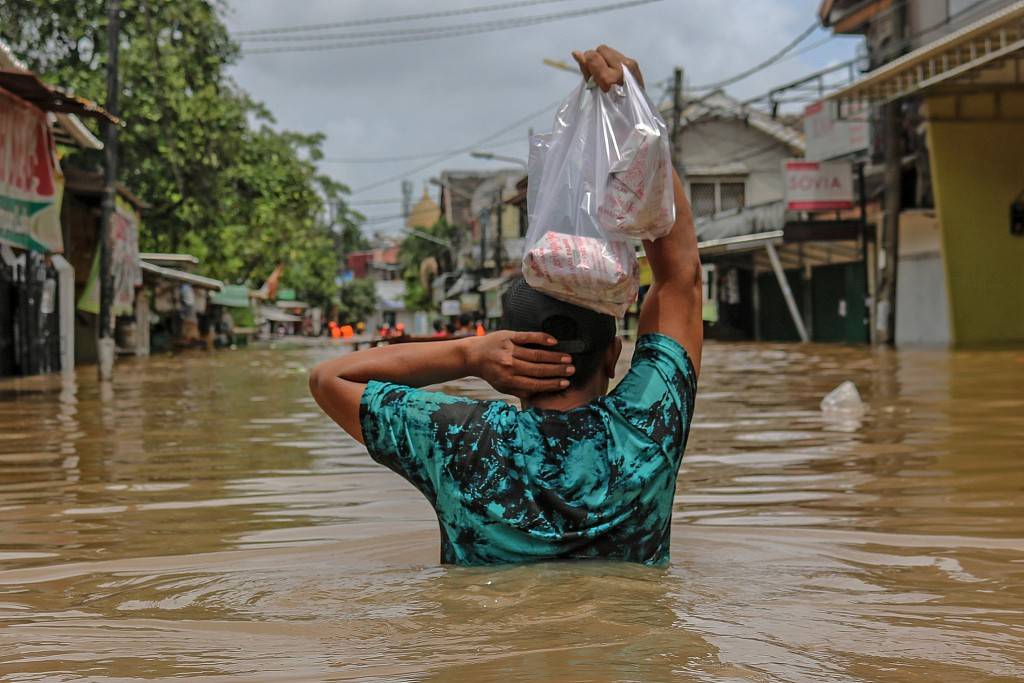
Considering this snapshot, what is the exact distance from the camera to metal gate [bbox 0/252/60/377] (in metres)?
20.5

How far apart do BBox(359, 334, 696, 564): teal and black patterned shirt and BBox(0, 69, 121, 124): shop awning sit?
12512 millimetres

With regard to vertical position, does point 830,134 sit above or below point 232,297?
above

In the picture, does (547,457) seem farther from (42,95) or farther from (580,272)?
(42,95)

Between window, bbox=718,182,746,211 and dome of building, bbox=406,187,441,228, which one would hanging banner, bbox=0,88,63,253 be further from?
dome of building, bbox=406,187,441,228

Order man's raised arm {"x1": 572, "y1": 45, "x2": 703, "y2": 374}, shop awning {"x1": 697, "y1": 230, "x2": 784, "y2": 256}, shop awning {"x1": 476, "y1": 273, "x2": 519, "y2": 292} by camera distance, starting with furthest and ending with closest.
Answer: shop awning {"x1": 476, "y1": 273, "x2": 519, "y2": 292}, shop awning {"x1": 697, "y1": 230, "x2": 784, "y2": 256}, man's raised arm {"x1": 572, "y1": 45, "x2": 703, "y2": 374}

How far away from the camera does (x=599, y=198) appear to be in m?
3.23

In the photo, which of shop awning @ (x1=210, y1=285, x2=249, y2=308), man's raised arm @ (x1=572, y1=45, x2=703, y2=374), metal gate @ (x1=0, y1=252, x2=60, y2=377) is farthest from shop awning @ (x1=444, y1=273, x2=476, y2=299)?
man's raised arm @ (x1=572, y1=45, x2=703, y2=374)

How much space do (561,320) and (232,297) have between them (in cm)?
5241

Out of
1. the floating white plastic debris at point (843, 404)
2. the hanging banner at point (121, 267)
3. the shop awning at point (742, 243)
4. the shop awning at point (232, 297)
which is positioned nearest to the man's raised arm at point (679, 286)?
the floating white plastic debris at point (843, 404)

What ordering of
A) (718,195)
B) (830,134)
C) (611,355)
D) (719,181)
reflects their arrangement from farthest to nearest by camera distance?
(718,195)
(719,181)
(830,134)
(611,355)

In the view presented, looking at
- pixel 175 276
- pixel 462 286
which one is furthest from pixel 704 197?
pixel 462 286

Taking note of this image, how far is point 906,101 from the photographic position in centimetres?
2816

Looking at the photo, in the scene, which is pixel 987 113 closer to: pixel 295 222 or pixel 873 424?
pixel 873 424

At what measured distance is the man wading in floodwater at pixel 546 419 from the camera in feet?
10.5
